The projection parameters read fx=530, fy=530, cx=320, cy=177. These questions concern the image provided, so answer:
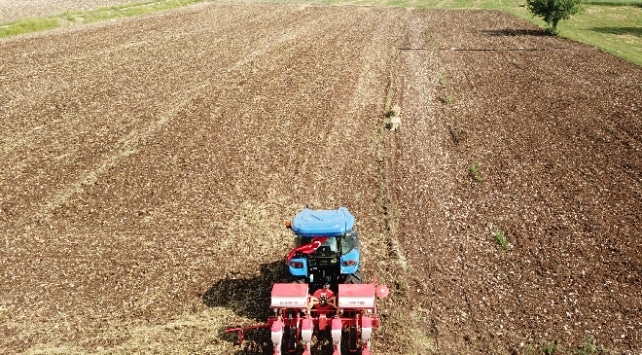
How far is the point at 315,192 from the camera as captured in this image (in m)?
17.7

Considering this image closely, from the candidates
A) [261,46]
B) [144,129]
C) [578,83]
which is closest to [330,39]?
[261,46]

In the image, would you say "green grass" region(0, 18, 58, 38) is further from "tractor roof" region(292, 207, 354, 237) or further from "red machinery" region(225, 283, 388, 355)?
"red machinery" region(225, 283, 388, 355)

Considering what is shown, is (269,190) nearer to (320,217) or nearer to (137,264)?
(137,264)

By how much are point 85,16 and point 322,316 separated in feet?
151

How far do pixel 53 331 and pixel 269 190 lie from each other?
806 centimetres

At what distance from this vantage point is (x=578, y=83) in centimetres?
2919

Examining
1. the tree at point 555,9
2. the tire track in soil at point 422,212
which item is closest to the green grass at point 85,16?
the tire track in soil at point 422,212

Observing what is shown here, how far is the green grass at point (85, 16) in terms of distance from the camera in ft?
136

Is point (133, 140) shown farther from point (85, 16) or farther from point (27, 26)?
point (85, 16)

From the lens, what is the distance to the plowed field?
39.1 feet

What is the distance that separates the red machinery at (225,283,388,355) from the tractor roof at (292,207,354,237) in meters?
1.14

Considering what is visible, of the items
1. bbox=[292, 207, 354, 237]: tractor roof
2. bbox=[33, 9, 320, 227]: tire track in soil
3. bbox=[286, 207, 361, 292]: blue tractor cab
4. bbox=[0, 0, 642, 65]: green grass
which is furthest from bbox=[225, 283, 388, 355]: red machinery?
bbox=[0, 0, 642, 65]: green grass

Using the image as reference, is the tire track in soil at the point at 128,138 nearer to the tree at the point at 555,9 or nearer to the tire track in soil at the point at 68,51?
the tire track in soil at the point at 68,51

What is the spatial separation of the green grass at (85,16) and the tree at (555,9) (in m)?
36.3
